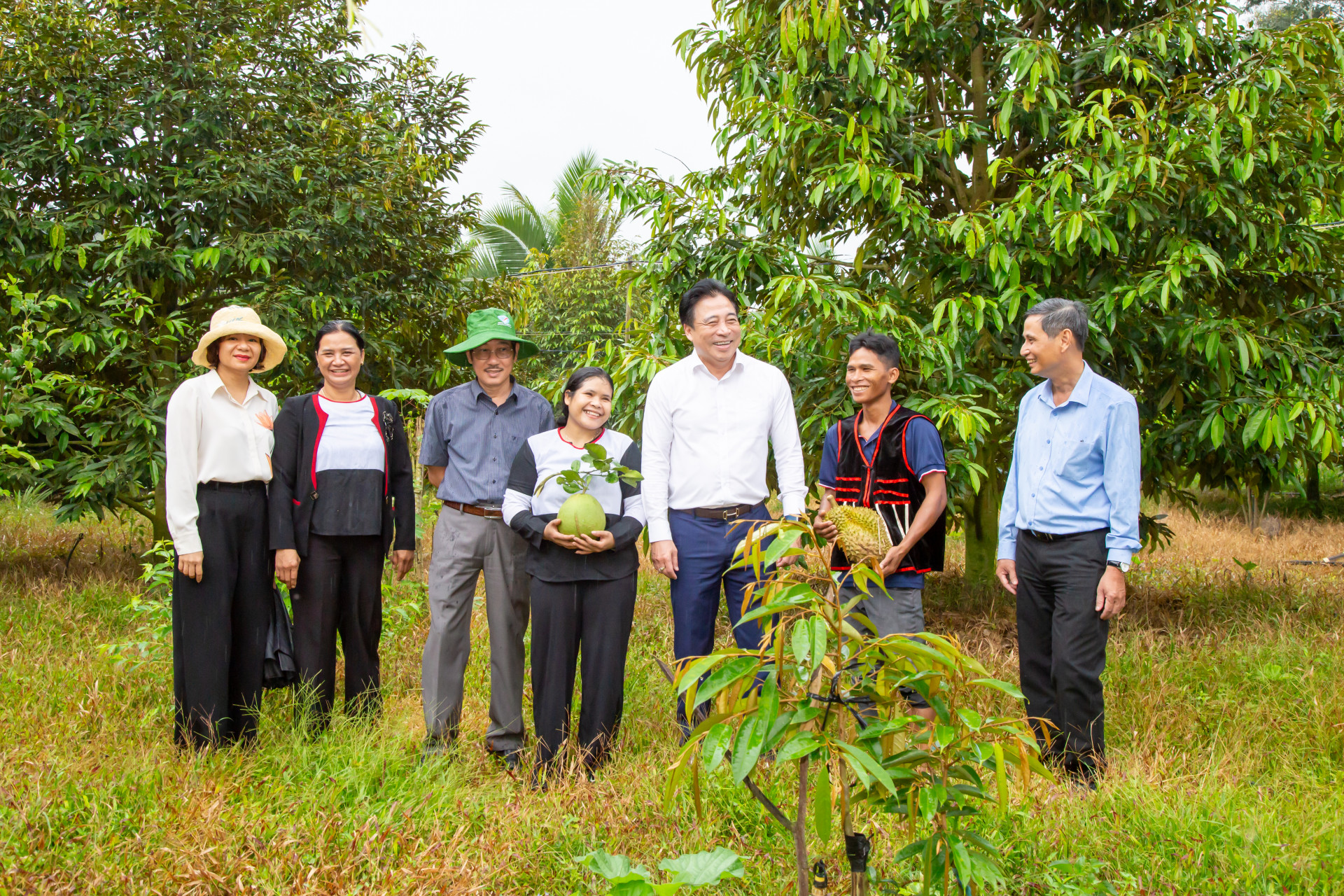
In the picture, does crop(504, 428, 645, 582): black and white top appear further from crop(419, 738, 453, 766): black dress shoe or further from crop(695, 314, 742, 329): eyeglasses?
crop(419, 738, 453, 766): black dress shoe

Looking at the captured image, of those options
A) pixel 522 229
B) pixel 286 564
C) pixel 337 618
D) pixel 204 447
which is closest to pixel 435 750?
pixel 337 618

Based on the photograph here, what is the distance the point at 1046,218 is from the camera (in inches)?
162

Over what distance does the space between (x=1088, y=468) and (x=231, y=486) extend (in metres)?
2.88

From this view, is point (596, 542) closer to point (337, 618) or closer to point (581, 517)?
point (581, 517)

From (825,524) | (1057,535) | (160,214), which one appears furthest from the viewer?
(160,214)

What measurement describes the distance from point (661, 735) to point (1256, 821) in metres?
1.90

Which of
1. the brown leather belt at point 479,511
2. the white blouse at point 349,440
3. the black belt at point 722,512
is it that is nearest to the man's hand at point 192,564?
the white blouse at point 349,440

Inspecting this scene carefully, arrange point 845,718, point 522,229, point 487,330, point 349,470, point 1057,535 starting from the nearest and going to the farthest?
1. point 845,718
2. point 1057,535
3. point 349,470
4. point 487,330
5. point 522,229

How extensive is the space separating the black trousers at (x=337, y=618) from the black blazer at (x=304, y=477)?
82mm

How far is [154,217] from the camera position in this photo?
6.15m

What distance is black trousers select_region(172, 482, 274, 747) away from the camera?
318cm

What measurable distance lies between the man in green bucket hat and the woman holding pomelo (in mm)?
214

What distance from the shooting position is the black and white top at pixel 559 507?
317 centimetres

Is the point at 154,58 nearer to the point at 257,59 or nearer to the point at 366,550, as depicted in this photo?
the point at 257,59
